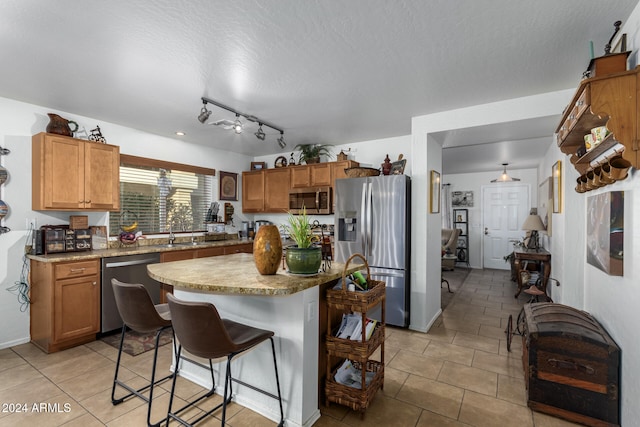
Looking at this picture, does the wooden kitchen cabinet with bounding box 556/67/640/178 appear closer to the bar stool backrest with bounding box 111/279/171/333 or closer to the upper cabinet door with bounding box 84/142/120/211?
the bar stool backrest with bounding box 111/279/171/333

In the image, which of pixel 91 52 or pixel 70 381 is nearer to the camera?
pixel 91 52

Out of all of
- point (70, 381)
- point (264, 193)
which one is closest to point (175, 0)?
point (70, 381)

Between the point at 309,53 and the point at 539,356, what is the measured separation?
267cm

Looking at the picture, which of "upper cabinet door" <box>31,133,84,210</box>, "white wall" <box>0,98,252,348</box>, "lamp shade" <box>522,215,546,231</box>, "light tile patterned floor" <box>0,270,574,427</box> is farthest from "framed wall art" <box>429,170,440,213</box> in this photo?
"white wall" <box>0,98,252,348</box>

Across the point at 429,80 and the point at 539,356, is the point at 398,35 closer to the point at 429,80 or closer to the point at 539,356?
the point at 429,80

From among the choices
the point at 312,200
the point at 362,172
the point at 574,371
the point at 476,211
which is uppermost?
the point at 362,172

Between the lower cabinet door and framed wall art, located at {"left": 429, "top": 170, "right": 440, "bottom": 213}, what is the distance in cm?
382

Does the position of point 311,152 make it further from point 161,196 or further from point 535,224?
point 535,224

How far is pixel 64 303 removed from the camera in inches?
118

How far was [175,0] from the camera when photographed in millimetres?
1675

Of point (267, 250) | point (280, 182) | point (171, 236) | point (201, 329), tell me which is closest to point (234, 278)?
point (267, 250)

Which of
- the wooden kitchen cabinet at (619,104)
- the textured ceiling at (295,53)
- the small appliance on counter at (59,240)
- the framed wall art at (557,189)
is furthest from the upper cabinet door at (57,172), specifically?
the framed wall art at (557,189)

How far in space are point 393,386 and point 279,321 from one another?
3.85 feet

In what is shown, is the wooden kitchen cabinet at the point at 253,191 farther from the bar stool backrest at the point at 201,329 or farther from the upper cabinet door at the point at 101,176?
the bar stool backrest at the point at 201,329
